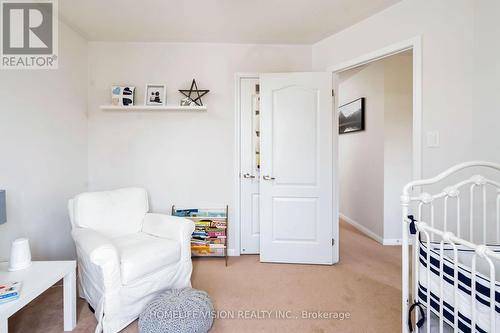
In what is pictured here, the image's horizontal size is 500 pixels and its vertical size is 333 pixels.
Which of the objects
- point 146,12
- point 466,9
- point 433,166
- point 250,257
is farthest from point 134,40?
point 433,166

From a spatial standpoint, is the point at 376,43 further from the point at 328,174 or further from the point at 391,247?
the point at 391,247

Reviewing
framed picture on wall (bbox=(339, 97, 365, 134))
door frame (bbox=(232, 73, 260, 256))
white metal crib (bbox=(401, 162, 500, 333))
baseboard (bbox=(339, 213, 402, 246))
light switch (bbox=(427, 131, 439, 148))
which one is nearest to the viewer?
white metal crib (bbox=(401, 162, 500, 333))

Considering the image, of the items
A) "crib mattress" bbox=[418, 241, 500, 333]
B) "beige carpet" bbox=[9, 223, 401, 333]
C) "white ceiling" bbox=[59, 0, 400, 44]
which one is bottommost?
"beige carpet" bbox=[9, 223, 401, 333]

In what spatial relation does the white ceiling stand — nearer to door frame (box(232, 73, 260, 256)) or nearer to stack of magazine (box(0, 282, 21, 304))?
door frame (box(232, 73, 260, 256))

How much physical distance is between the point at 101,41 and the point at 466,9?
3.29 m

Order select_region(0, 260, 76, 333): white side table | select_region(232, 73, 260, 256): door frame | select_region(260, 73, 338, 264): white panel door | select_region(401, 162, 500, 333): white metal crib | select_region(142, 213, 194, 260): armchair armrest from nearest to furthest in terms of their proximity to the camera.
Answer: select_region(401, 162, 500, 333): white metal crib
select_region(0, 260, 76, 333): white side table
select_region(142, 213, 194, 260): armchair armrest
select_region(260, 73, 338, 264): white panel door
select_region(232, 73, 260, 256): door frame

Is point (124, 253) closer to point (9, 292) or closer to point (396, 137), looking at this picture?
point (9, 292)

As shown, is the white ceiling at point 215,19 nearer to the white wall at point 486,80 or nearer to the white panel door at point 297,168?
the white panel door at point 297,168

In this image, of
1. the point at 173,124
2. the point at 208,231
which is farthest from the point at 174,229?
the point at 173,124

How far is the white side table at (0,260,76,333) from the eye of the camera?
113 centimetres

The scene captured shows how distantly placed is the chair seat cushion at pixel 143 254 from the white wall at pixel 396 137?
2671mm

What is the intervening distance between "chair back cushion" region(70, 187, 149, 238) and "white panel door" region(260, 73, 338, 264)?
3.97ft

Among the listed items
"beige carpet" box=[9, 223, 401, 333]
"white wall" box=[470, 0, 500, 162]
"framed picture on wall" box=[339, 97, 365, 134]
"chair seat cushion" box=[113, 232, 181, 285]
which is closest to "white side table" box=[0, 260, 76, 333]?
"beige carpet" box=[9, 223, 401, 333]

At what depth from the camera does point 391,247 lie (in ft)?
9.75
